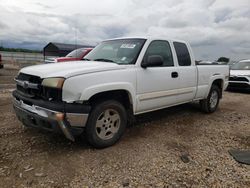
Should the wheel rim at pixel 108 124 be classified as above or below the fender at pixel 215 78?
below

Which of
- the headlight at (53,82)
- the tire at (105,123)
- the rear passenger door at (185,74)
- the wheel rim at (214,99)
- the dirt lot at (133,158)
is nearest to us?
the dirt lot at (133,158)

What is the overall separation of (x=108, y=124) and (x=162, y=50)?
1969mm

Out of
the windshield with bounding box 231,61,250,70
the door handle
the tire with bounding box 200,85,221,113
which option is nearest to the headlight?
the door handle

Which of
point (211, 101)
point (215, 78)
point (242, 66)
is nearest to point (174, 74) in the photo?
point (215, 78)

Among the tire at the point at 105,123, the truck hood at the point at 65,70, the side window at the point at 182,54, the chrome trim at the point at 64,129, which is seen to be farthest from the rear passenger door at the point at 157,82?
the chrome trim at the point at 64,129

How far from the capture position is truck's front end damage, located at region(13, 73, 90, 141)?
3174 millimetres

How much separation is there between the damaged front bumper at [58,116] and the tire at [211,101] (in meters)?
3.93

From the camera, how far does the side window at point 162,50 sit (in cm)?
447

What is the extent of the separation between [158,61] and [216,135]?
1.93 m

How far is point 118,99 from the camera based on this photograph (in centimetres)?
399

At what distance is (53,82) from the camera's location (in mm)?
3176

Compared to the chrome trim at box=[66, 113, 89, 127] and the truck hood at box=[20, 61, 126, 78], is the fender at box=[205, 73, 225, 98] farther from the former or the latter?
the chrome trim at box=[66, 113, 89, 127]

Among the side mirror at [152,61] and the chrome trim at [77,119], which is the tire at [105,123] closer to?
the chrome trim at [77,119]

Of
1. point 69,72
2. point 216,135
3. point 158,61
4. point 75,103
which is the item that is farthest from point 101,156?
→ point 216,135
